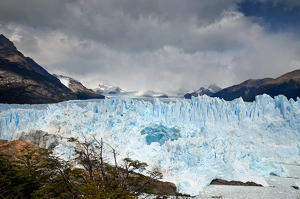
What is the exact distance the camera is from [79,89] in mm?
91375

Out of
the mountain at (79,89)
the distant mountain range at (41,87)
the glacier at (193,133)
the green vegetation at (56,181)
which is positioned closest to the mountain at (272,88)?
the distant mountain range at (41,87)

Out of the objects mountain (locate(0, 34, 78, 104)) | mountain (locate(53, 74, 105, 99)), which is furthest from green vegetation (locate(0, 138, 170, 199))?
mountain (locate(53, 74, 105, 99))

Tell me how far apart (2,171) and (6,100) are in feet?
172

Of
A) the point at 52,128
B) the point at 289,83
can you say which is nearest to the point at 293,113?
the point at 52,128

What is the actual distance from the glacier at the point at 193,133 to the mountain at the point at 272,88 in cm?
2953

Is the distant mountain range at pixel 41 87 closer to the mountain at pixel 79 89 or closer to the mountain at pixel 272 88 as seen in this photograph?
the mountain at pixel 272 88

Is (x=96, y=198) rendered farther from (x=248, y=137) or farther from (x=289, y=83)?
(x=289, y=83)

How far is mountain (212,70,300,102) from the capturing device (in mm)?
49616

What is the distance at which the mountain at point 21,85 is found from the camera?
51062mm

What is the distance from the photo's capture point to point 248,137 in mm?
21109

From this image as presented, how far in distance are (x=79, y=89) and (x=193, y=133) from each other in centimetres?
8382

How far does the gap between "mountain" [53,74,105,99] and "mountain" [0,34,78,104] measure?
48.5ft

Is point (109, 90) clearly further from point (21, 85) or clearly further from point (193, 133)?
point (193, 133)

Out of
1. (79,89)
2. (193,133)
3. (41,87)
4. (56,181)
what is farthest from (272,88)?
(79,89)
